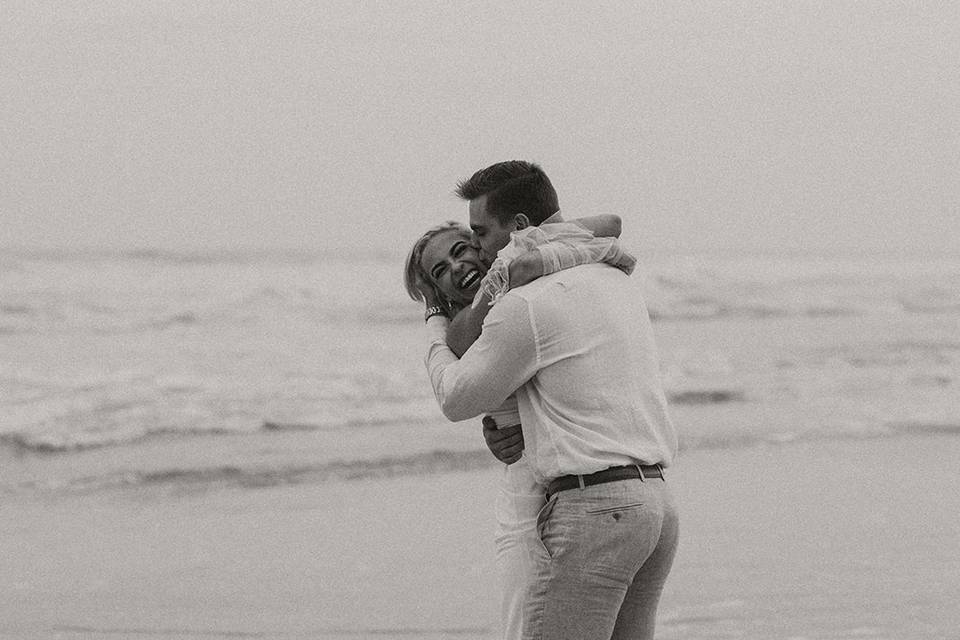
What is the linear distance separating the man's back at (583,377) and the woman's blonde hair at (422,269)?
472mm

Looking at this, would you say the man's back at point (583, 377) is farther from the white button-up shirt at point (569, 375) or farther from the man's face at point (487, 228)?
the man's face at point (487, 228)

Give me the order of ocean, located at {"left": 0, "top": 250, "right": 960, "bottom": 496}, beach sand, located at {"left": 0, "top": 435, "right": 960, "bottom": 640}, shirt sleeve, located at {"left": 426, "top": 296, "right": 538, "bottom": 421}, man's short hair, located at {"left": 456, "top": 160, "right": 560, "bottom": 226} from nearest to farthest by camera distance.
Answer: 1. shirt sleeve, located at {"left": 426, "top": 296, "right": 538, "bottom": 421}
2. man's short hair, located at {"left": 456, "top": 160, "right": 560, "bottom": 226}
3. beach sand, located at {"left": 0, "top": 435, "right": 960, "bottom": 640}
4. ocean, located at {"left": 0, "top": 250, "right": 960, "bottom": 496}

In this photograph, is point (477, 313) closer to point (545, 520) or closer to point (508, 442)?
point (508, 442)

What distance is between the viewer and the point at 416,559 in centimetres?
633

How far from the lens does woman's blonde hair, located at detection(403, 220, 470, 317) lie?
3.06 meters

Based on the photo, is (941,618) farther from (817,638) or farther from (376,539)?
(376,539)

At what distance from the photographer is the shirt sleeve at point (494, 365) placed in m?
2.57

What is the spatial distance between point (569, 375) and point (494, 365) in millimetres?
151

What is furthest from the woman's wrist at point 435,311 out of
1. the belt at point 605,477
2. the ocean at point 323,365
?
the ocean at point 323,365

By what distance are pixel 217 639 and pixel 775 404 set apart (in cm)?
976

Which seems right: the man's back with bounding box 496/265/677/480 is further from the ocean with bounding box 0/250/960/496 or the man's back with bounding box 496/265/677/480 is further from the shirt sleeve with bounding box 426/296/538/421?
the ocean with bounding box 0/250/960/496

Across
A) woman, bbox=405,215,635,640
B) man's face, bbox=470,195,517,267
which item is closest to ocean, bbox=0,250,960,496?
woman, bbox=405,215,635,640

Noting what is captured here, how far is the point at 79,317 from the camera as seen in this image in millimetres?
19500

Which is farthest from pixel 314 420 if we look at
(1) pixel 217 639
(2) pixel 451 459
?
(1) pixel 217 639
